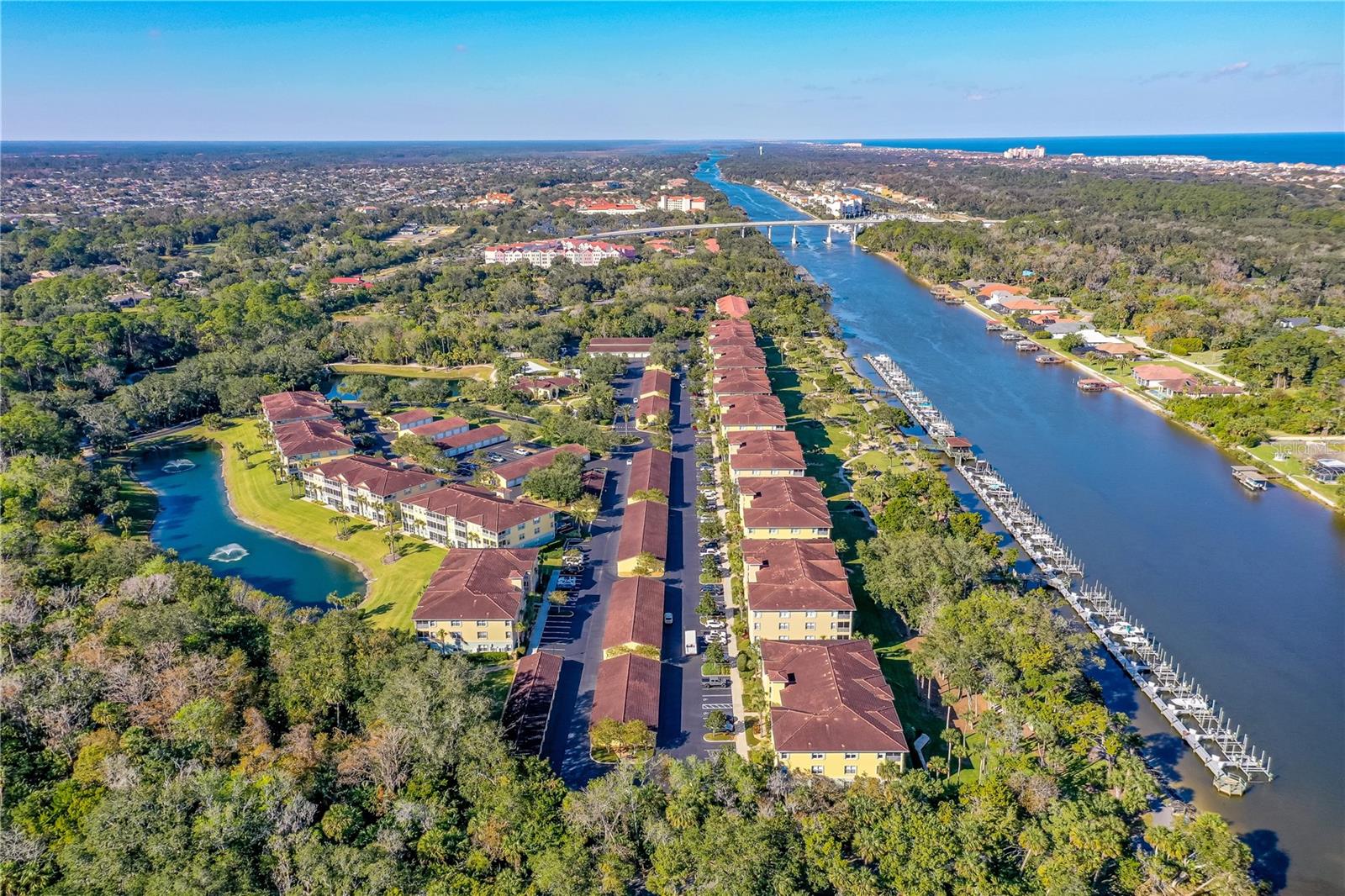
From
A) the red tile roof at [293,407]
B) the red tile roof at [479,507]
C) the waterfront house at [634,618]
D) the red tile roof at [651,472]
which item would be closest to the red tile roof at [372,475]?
the red tile roof at [479,507]

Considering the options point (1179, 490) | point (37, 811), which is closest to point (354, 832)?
point (37, 811)

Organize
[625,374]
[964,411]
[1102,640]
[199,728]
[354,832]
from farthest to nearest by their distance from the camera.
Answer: [625,374] → [964,411] → [1102,640] → [199,728] → [354,832]

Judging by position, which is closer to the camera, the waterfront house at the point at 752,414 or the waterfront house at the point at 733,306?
the waterfront house at the point at 752,414

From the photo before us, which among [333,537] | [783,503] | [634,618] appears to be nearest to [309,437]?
[333,537]

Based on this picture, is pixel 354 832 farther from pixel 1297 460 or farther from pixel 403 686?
pixel 1297 460

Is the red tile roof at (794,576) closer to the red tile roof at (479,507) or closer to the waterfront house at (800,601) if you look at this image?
the waterfront house at (800,601)

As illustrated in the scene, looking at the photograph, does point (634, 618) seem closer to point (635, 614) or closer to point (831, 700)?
point (635, 614)

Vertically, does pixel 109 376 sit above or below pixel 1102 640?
above

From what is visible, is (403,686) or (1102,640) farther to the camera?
(1102,640)
